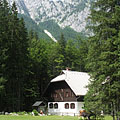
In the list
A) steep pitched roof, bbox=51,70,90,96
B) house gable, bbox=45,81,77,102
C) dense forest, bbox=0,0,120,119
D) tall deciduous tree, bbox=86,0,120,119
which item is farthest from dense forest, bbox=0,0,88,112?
tall deciduous tree, bbox=86,0,120,119

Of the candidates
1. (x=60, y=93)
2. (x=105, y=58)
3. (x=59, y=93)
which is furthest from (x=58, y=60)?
(x=105, y=58)

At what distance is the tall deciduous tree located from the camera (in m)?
16.6

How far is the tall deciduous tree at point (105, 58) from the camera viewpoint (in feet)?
54.3

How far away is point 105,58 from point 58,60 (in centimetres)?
4113

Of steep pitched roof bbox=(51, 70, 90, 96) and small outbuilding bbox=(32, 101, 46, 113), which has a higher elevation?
steep pitched roof bbox=(51, 70, 90, 96)

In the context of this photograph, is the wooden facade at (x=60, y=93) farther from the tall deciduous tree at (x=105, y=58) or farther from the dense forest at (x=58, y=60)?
the tall deciduous tree at (x=105, y=58)

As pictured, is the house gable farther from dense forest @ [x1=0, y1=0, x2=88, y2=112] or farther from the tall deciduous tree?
the tall deciduous tree

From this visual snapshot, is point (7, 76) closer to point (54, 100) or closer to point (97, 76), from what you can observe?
point (54, 100)

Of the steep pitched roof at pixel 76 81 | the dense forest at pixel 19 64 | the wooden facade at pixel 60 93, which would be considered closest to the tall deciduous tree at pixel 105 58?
the dense forest at pixel 19 64

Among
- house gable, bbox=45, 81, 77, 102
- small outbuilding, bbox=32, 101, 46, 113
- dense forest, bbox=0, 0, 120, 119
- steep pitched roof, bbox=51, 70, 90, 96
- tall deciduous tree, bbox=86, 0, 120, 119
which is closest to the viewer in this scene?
tall deciduous tree, bbox=86, 0, 120, 119

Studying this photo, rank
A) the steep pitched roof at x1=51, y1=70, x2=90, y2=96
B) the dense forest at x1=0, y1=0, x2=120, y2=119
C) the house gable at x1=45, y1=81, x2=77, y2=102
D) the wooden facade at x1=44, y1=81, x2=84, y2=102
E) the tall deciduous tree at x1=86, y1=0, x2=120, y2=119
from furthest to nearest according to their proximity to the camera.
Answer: the house gable at x1=45, y1=81, x2=77, y2=102, the wooden facade at x1=44, y1=81, x2=84, y2=102, the steep pitched roof at x1=51, y1=70, x2=90, y2=96, the dense forest at x1=0, y1=0, x2=120, y2=119, the tall deciduous tree at x1=86, y1=0, x2=120, y2=119

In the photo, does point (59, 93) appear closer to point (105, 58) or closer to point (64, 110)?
point (64, 110)

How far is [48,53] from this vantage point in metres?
56.9

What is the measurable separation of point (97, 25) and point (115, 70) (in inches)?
155
